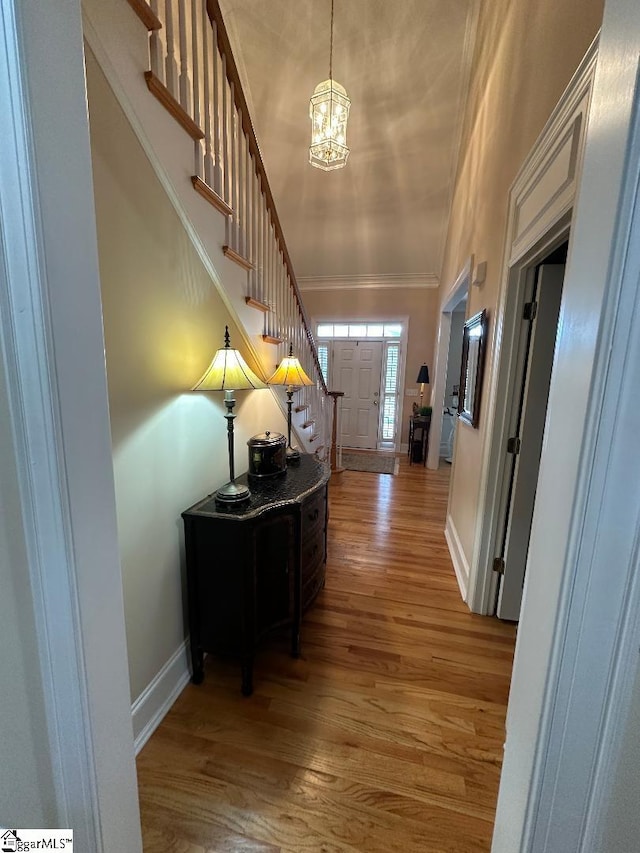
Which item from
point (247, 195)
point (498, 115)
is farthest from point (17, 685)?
point (498, 115)

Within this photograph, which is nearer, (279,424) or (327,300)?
(279,424)

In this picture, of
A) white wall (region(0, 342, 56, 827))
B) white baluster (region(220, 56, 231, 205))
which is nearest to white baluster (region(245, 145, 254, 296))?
white baluster (region(220, 56, 231, 205))

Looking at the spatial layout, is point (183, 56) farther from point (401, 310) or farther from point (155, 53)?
point (401, 310)

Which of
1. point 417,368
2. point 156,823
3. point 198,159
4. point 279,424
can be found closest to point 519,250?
A: point 198,159

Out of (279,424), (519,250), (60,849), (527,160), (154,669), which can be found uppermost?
(527,160)

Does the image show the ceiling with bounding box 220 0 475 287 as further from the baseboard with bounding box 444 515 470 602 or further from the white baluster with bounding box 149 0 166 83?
the baseboard with bounding box 444 515 470 602

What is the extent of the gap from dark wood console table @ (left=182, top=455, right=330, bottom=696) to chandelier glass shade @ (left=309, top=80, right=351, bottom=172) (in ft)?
8.64

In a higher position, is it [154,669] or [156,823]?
[154,669]

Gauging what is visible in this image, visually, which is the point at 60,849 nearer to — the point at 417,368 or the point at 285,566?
the point at 285,566

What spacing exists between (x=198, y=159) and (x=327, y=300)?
15.9ft

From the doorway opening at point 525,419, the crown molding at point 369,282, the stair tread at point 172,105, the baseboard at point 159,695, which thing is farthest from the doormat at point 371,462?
the stair tread at point 172,105

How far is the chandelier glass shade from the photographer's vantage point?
2.54 meters

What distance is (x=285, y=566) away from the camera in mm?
1673

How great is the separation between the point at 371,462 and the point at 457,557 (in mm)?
2879
